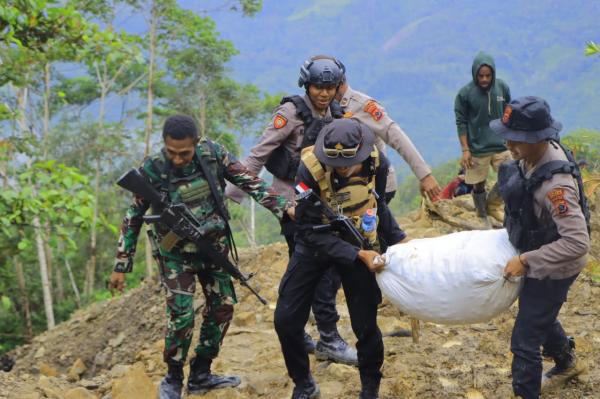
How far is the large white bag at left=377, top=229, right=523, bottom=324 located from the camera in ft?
11.1

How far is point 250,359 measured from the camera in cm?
587

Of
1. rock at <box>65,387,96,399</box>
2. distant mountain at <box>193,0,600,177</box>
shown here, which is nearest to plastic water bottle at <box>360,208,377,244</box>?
rock at <box>65,387,96,399</box>

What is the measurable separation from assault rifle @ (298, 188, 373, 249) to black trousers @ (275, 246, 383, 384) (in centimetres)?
14

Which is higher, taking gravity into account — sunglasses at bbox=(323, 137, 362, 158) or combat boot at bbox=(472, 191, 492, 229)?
sunglasses at bbox=(323, 137, 362, 158)

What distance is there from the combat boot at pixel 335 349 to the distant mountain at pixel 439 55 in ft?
428

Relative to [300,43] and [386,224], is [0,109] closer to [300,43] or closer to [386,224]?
[386,224]

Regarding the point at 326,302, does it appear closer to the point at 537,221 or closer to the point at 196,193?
the point at 196,193

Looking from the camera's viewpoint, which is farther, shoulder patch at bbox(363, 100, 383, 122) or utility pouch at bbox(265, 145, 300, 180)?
shoulder patch at bbox(363, 100, 383, 122)

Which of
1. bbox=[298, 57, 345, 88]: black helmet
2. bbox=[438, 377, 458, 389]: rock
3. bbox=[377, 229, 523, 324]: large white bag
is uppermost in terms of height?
bbox=[298, 57, 345, 88]: black helmet

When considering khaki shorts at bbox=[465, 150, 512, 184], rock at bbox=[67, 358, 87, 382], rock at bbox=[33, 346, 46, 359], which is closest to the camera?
khaki shorts at bbox=[465, 150, 512, 184]

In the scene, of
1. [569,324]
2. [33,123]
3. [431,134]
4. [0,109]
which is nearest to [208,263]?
[569,324]

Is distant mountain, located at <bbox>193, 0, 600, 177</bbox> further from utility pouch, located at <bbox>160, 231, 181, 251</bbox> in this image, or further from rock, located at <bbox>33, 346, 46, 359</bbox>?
utility pouch, located at <bbox>160, 231, 181, 251</bbox>

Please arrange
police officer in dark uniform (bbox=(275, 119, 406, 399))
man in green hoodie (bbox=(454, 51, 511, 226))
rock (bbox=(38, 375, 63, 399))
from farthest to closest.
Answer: man in green hoodie (bbox=(454, 51, 511, 226)), rock (bbox=(38, 375, 63, 399)), police officer in dark uniform (bbox=(275, 119, 406, 399))

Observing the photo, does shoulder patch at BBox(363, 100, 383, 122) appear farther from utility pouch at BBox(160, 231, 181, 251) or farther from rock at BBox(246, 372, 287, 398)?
rock at BBox(246, 372, 287, 398)
